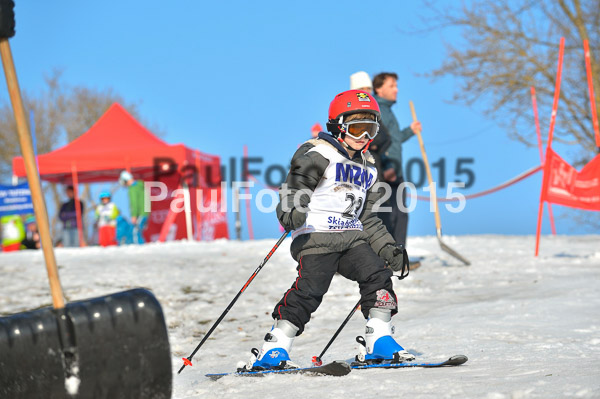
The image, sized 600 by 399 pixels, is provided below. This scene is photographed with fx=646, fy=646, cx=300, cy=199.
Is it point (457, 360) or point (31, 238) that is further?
point (31, 238)

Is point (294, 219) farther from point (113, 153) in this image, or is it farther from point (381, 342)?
point (113, 153)

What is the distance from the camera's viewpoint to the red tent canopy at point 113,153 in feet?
51.9

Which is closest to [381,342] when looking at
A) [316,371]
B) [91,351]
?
[316,371]

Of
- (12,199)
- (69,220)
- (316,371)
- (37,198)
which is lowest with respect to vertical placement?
(316,371)

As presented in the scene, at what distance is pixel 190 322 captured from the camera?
18.9ft

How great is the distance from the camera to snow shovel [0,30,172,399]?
2330mm

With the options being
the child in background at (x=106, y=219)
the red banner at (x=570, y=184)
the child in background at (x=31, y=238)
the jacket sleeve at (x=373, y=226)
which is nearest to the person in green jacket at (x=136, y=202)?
the child in background at (x=106, y=219)

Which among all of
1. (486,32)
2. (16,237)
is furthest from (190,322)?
(486,32)

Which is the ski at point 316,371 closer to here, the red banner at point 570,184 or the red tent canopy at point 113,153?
the red banner at point 570,184

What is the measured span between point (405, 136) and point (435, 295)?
1729 millimetres

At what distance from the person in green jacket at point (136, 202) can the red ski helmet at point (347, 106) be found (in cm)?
1115

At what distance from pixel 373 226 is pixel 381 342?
657mm

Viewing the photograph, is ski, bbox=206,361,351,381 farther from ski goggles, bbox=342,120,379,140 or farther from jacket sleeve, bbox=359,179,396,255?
ski goggles, bbox=342,120,379,140

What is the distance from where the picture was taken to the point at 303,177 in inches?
132
